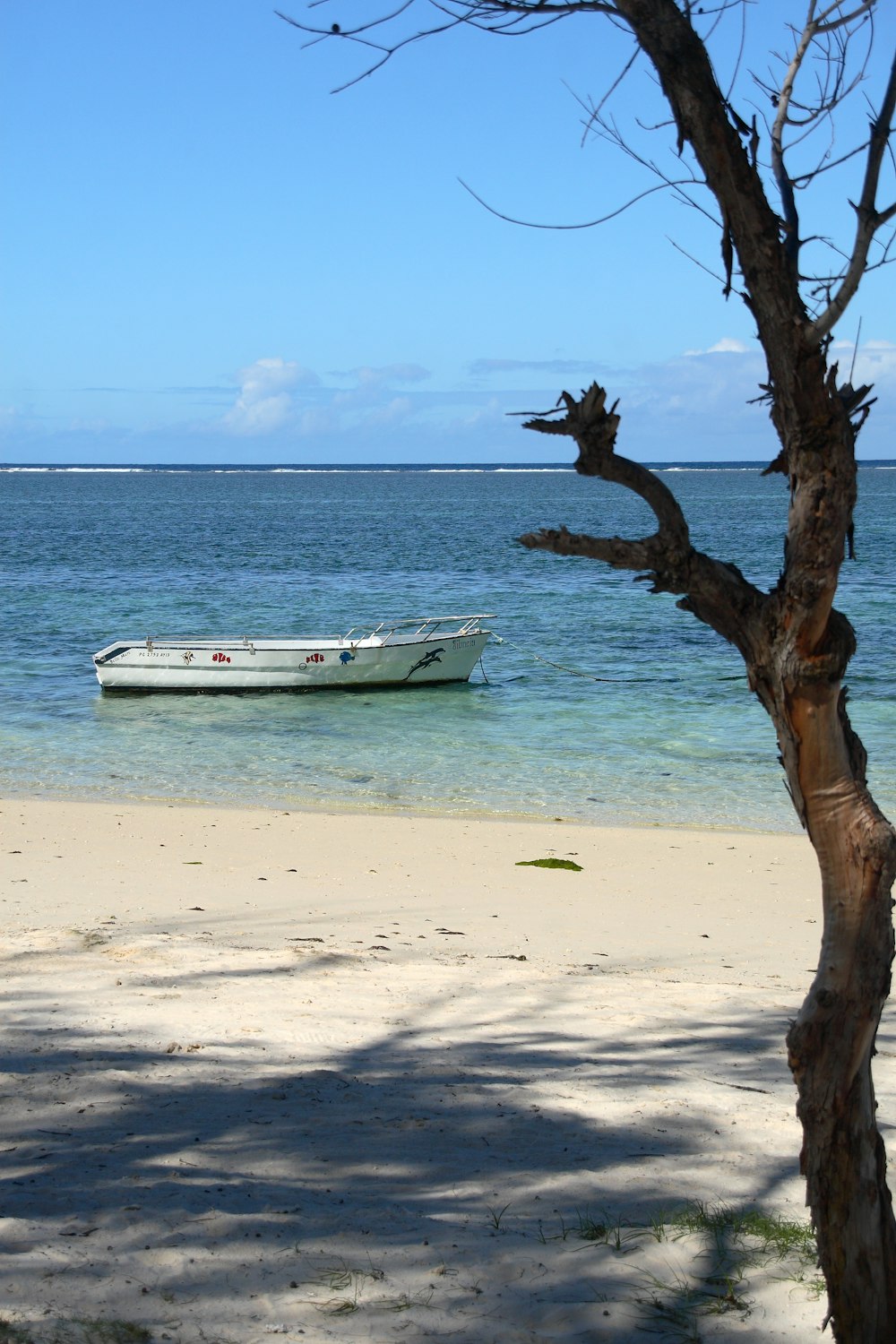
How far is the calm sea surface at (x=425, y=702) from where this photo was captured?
593 inches

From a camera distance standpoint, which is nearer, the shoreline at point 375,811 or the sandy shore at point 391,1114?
the sandy shore at point 391,1114

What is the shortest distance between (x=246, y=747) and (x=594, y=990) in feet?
38.6

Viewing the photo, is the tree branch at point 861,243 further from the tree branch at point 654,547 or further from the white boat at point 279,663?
the white boat at point 279,663

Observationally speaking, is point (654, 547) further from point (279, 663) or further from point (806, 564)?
point (279, 663)

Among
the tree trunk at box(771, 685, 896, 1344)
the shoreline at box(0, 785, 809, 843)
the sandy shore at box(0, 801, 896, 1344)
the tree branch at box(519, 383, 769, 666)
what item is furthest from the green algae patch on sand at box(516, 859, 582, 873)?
the tree branch at box(519, 383, 769, 666)

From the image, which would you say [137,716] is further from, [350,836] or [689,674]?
[689,674]

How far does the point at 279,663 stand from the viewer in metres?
21.8

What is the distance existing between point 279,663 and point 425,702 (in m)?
2.73

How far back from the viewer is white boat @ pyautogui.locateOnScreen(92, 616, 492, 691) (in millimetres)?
21750

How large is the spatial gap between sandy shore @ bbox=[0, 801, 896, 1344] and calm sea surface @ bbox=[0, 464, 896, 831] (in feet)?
10.1

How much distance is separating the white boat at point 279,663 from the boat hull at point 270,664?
16 millimetres

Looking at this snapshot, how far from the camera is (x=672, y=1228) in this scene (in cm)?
381

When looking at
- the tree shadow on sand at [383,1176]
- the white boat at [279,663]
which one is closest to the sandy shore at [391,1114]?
the tree shadow on sand at [383,1176]

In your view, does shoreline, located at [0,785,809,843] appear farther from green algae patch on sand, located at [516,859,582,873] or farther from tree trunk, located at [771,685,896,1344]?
tree trunk, located at [771,685,896,1344]
